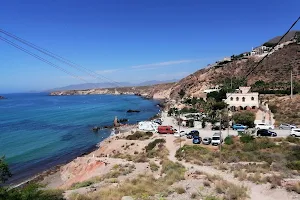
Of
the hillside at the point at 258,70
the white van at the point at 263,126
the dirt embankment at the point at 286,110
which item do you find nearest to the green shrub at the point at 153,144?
the white van at the point at 263,126

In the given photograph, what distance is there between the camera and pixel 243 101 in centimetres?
5694

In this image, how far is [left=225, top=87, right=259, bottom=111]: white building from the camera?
56.3 metres

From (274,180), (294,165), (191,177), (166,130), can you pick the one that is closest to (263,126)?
(166,130)

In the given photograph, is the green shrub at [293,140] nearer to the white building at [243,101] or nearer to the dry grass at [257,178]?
the dry grass at [257,178]

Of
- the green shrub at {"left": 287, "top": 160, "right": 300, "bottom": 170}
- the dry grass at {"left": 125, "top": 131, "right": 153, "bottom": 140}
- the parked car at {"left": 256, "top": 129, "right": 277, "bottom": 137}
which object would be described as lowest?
the dry grass at {"left": 125, "top": 131, "right": 153, "bottom": 140}

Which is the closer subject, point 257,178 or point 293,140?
point 257,178

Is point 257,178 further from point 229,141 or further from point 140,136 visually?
point 140,136

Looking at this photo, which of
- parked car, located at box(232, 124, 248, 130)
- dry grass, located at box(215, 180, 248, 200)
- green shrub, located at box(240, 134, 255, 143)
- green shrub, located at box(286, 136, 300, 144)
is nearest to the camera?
dry grass, located at box(215, 180, 248, 200)

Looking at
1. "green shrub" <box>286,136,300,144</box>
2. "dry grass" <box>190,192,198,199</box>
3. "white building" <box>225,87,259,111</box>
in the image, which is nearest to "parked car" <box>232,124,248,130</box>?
"green shrub" <box>286,136,300,144</box>

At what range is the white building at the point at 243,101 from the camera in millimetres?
56281

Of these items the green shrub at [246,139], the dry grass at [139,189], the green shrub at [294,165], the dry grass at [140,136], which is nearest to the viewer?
the dry grass at [139,189]

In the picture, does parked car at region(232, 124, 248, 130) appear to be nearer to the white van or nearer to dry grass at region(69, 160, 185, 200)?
the white van

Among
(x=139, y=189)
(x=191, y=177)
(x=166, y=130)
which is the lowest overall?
(x=166, y=130)

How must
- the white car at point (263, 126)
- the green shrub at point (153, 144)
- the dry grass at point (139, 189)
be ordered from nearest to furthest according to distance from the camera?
the dry grass at point (139, 189), the green shrub at point (153, 144), the white car at point (263, 126)
